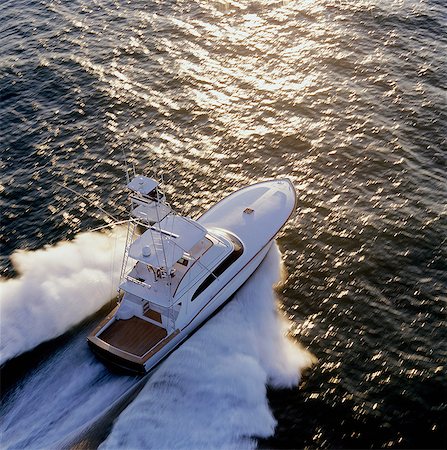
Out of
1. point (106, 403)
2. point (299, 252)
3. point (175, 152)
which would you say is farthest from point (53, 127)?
point (106, 403)

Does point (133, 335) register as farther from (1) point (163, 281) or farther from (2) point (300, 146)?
(2) point (300, 146)

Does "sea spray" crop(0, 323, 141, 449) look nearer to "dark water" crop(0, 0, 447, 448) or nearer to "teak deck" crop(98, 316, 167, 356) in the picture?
"teak deck" crop(98, 316, 167, 356)

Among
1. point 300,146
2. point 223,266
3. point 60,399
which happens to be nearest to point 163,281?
point 223,266

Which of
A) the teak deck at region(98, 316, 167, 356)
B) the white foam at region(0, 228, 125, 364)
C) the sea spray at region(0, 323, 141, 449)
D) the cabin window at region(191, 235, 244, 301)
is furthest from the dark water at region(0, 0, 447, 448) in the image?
the sea spray at region(0, 323, 141, 449)

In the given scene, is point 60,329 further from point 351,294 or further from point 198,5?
point 198,5

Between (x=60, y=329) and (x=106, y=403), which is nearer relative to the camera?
(x=106, y=403)

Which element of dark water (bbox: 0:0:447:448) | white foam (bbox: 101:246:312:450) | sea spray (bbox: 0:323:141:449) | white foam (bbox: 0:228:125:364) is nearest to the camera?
white foam (bbox: 101:246:312:450)
